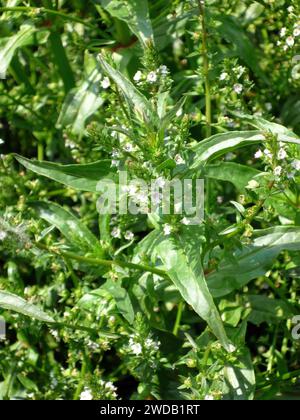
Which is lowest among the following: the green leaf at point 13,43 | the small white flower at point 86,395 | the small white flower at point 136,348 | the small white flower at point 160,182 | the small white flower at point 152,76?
the small white flower at point 86,395

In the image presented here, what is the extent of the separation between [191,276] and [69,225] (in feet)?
2.55

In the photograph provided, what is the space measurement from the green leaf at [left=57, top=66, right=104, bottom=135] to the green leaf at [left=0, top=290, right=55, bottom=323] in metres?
1.11

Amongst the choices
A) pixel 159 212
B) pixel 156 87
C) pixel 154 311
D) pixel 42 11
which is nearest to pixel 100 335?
pixel 154 311

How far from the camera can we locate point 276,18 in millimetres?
3223

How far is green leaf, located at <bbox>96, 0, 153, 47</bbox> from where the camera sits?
297cm

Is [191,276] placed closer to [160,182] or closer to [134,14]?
[160,182]

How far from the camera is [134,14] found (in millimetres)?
3031

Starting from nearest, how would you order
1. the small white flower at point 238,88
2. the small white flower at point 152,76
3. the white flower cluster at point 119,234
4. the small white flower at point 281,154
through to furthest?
1. the small white flower at point 281,154
2. the small white flower at point 152,76
3. the white flower cluster at point 119,234
4. the small white flower at point 238,88

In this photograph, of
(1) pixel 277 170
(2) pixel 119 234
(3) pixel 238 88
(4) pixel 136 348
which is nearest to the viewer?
(1) pixel 277 170

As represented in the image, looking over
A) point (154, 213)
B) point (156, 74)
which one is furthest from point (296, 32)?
point (154, 213)

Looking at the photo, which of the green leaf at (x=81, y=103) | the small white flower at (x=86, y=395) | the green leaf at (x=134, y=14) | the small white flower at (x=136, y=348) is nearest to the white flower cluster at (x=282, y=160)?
the small white flower at (x=136, y=348)

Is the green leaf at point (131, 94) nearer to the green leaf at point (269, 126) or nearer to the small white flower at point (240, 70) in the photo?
the green leaf at point (269, 126)

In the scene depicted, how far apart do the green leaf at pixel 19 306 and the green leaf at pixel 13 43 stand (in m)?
1.21

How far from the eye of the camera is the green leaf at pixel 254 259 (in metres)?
2.61
